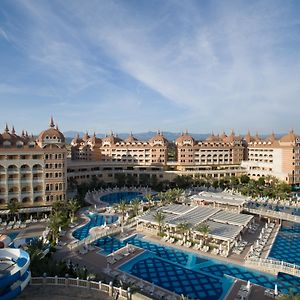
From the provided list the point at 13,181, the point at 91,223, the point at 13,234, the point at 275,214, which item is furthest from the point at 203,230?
the point at 13,181

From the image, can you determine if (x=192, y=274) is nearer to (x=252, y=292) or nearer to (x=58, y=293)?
(x=252, y=292)

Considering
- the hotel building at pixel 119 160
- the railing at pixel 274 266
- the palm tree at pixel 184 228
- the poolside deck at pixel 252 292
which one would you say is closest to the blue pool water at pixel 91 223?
the palm tree at pixel 184 228

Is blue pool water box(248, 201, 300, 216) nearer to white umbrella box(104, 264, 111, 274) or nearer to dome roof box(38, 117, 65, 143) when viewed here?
white umbrella box(104, 264, 111, 274)

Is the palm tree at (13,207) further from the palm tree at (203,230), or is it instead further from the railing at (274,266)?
the railing at (274,266)

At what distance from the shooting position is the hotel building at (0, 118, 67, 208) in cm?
4412

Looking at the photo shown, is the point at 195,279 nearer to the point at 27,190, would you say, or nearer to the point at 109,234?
the point at 109,234

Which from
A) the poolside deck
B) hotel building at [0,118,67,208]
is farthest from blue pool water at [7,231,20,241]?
the poolside deck

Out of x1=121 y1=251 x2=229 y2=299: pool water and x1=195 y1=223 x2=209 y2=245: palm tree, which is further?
x1=195 y1=223 x2=209 y2=245: palm tree

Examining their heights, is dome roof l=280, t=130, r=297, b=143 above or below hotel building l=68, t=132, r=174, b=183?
above

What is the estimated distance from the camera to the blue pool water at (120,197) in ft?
192

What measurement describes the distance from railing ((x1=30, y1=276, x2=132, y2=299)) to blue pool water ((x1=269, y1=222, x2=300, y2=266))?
804 inches

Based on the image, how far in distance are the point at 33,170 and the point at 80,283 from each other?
29.8m

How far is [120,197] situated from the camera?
202 ft

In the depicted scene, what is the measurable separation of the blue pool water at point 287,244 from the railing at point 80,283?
20.4m
